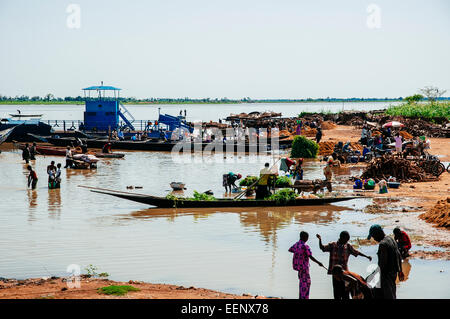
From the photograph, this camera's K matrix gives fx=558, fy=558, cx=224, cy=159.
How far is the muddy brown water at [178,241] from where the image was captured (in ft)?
36.8

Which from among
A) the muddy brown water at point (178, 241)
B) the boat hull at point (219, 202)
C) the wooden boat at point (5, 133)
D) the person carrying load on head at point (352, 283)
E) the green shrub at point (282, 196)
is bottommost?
the muddy brown water at point (178, 241)

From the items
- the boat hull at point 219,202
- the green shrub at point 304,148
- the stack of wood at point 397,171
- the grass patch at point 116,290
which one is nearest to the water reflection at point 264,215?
the boat hull at point 219,202

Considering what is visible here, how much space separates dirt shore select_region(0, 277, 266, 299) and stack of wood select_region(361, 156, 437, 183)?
1506 cm

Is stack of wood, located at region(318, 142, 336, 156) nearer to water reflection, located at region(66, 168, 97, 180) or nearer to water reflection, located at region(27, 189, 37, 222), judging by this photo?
water reflection, located at region(66, 168, 97, 180)

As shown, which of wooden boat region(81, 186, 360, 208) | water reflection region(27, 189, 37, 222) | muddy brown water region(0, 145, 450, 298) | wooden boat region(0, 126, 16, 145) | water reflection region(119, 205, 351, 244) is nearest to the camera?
muddy brown water region(0, 145, 450, 298)

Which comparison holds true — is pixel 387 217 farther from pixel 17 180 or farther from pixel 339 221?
pixel 17 180

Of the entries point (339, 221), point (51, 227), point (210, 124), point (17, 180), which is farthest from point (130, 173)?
point (210, 124)

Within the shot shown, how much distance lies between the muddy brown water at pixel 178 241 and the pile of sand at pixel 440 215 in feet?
5.42

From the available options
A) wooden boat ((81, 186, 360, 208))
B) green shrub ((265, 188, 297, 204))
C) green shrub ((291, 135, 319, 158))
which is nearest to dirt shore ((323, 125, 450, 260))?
wooden boat ((81, 186, 360, 208))

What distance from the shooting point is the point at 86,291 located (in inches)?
387

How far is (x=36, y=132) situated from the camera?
52.8 meters

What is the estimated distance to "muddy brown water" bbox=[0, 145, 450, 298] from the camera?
1122cm

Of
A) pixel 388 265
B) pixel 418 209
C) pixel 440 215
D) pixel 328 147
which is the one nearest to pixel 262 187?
pixel 418 209

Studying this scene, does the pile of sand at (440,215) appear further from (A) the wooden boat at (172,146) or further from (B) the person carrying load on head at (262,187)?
(A) the wooden boat at (172,146)
